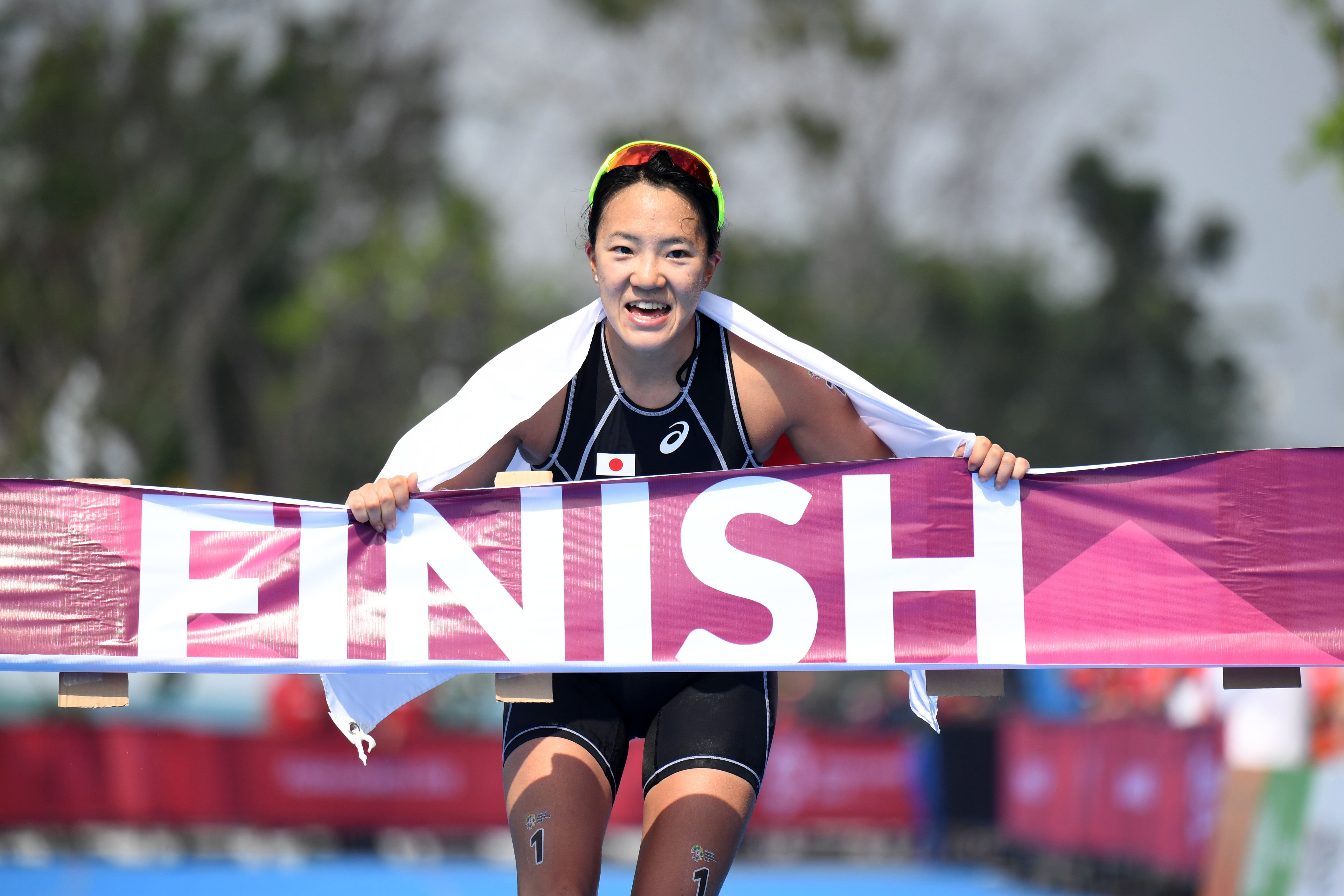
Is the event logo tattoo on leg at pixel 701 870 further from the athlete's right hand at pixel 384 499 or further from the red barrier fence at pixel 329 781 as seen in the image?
the red barrier fence at pixel 329 781

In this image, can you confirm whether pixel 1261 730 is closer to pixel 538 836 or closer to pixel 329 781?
pixel 538 836

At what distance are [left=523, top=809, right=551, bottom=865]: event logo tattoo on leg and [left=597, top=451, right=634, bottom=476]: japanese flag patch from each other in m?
0.96

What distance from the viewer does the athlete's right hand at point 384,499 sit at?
4055 millimetres

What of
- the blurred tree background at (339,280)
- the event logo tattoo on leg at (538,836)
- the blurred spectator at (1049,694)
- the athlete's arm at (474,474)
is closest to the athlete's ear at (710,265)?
the athlete's arm at (474,474)

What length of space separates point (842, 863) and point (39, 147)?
16.8 metres

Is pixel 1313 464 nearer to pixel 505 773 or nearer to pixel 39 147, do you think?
pixel 505 773

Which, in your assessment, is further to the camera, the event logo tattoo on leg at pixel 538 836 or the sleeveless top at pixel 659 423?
the sleeveless top at pixel 659 423

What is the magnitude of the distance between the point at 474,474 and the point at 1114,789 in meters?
9.18

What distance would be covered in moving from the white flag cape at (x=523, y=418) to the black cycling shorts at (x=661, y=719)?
1.40ft

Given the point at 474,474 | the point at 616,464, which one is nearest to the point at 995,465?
the point at 616,464

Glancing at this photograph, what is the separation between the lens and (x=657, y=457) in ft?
13.4

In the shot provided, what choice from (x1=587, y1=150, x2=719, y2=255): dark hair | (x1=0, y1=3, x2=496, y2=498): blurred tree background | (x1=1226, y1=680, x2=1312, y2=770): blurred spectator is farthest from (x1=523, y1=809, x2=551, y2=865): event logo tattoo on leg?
(x1=0, y1=3, x2=496, y2=498): blurred tree background

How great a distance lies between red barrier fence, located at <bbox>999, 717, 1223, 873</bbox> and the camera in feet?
33.6

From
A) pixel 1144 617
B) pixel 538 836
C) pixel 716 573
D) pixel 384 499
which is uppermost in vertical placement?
pixel 384 499
